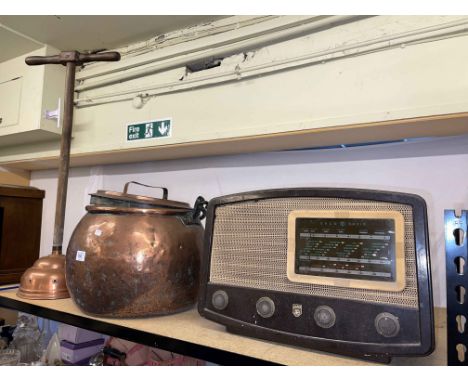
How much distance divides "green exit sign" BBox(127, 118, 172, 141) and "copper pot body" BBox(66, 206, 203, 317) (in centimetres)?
31

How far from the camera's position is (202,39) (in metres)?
0.96

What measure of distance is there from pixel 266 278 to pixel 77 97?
992 mm

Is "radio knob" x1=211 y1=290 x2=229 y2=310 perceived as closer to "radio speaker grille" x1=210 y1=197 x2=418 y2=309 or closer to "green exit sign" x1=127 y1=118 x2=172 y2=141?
"radio speaker grille" x1=210 y1=197 x2=418 y2=309

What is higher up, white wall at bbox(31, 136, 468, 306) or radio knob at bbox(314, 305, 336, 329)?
white wall at bbox(31, 136, 468, 306)

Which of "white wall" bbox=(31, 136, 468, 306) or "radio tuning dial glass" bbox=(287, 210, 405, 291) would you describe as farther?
"white wall" bbox=(31, 136, 468, 306)

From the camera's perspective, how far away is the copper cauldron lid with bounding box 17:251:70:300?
2.88 ft

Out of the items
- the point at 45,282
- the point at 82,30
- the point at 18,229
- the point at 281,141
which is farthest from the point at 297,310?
the point at 18,229

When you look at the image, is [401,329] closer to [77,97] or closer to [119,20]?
[119,20]

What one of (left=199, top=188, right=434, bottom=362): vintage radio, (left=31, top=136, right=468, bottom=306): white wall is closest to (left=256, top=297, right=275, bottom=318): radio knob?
(left=199, top=188, right=434, bottom=362): vintage radio

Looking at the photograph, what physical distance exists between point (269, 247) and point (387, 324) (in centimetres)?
23

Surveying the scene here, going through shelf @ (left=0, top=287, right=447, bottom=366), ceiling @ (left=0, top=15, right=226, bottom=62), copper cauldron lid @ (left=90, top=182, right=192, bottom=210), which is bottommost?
shelf @ (left=0, top=287, right=447, bottom=366)

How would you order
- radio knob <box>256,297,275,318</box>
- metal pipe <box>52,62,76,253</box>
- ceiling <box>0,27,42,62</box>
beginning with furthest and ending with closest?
ceiling <box>0,27,42,62</box>, metal pipe <box>52,62,76,253</box>, radio knob <box>256,297,275,318</box>

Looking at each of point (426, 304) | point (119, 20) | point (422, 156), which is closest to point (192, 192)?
point (119, 20)

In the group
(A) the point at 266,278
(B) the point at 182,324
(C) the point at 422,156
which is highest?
(C) the point at 422,156
